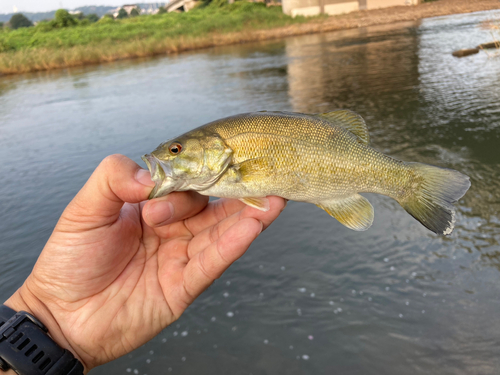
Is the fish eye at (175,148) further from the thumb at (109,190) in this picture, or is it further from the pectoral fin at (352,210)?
the pectoral fin at (352,210)

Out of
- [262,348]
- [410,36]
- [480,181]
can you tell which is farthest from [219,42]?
[262,348]

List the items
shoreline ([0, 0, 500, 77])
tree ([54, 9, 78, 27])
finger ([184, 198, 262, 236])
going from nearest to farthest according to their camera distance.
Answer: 1. finger ([184, 198, 262, 236])
2. shoreline ([0, 0, 500, 77])
3. tree ([54, 9, 78, 27])

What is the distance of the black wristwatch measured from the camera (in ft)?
7.44

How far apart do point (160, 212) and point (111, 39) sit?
45.2m

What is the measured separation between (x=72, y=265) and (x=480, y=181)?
6.98 m

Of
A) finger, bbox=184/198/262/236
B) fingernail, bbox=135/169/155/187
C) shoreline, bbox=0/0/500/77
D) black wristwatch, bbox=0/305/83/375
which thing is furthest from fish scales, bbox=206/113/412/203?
shoreline, bbox=0/0/500/77

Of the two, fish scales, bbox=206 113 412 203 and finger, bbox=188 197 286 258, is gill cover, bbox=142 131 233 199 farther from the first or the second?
finger, bbox=188 197 286 258

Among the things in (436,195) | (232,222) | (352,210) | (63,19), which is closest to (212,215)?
(232,222)

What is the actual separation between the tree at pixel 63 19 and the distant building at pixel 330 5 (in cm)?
3245

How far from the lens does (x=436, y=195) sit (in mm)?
2676

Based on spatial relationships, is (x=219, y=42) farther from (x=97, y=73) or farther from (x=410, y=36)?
(x=410, y=36)

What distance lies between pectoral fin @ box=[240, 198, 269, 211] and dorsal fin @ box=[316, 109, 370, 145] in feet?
2.62

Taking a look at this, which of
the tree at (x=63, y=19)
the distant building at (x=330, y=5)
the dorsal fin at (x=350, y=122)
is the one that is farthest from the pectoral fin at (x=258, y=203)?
the tree at (x=63, y=19)

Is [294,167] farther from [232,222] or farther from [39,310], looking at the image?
[39,310]
